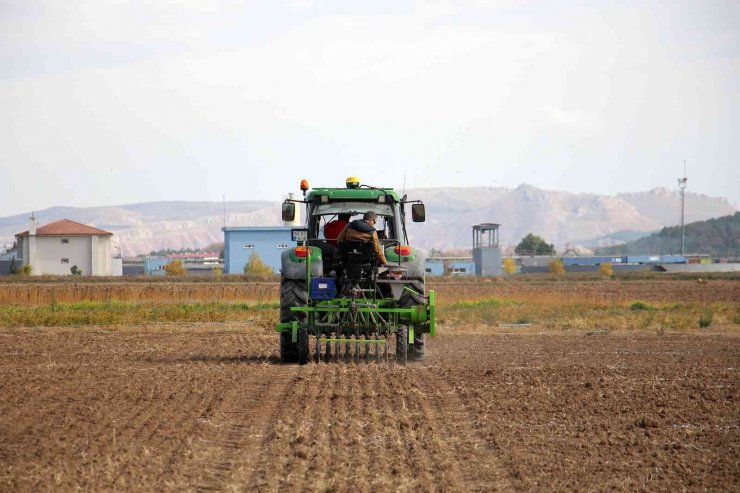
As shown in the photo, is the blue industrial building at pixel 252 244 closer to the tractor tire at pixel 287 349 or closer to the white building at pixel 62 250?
the white building at pixel 62 250

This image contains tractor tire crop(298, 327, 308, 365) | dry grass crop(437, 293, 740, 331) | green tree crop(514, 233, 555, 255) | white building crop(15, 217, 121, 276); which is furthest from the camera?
green tree crop(514, 233, 555, 255)

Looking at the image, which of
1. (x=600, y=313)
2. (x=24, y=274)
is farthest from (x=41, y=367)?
(x=24, y=274)

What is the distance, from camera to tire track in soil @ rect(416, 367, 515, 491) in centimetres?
750

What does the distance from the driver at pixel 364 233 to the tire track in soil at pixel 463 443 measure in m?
2.89

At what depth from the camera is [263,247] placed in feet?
321

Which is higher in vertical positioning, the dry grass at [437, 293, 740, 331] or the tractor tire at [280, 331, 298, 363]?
the tractor tire at [280, 331, 298, 363]

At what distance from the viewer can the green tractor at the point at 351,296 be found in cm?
1501

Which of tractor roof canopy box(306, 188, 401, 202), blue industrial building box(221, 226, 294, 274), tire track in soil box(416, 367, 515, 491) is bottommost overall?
tire track in soil box(416, 367, 515, 491)

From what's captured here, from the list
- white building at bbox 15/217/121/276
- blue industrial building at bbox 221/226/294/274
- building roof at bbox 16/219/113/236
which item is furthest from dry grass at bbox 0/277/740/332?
building roof at bbox 16/219/113/236

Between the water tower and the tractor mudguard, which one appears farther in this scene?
the water tower

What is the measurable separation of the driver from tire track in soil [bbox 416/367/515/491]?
2.89 metres

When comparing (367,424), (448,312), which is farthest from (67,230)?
(367,424)

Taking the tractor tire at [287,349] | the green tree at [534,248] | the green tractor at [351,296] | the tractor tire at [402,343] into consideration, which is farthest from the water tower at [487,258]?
the tractor tire at [402,343]

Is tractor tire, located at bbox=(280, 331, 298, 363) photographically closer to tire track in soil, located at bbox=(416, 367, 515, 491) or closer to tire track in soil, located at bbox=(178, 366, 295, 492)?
tire track in soil, located at bbox=(178, 366, 295, 492)
